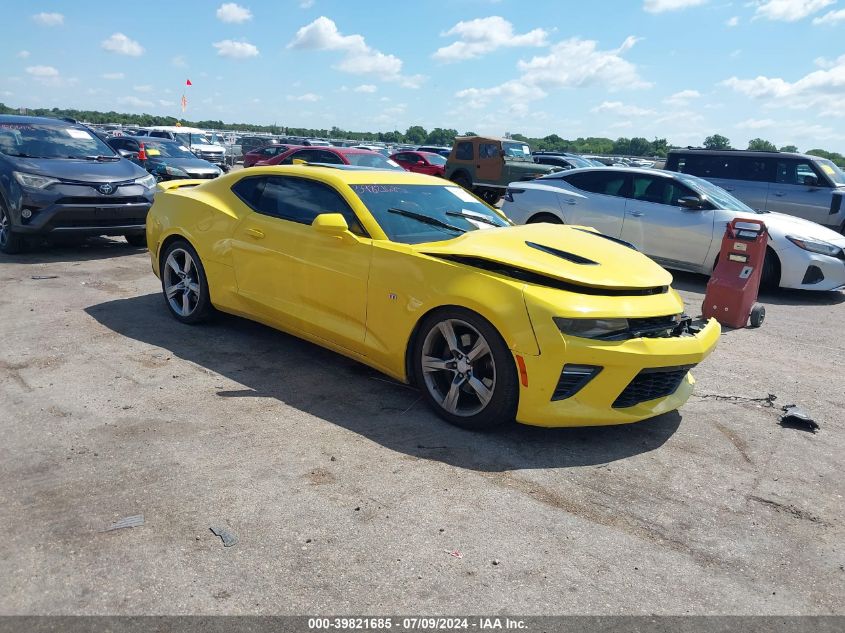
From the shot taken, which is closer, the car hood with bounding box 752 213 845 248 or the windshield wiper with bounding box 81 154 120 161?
the car hood with bounding box 752 213 845 248

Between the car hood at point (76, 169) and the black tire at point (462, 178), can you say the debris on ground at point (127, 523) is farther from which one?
the black tire at point (462, 178)

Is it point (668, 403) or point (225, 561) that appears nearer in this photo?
point (225, 561)

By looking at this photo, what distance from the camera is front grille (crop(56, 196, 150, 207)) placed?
8.30m

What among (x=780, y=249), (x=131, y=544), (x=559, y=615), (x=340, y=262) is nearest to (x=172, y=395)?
(x=340, y=262)

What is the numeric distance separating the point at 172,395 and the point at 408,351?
5.20 ft

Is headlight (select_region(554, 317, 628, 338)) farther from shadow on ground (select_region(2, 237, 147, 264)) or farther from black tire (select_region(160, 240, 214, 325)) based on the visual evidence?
shadow on ground (select_region(2, 237, 147, 264))

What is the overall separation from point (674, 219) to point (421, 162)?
15.3m

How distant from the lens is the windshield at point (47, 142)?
8828mm

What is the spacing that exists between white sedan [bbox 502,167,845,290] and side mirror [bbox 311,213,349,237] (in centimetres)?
570

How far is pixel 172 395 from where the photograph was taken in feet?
14.4

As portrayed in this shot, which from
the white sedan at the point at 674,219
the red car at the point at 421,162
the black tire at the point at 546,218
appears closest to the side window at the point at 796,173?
the white sedan at the point at 674,219

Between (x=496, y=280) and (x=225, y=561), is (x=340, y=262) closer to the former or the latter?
(x=496, y=280)

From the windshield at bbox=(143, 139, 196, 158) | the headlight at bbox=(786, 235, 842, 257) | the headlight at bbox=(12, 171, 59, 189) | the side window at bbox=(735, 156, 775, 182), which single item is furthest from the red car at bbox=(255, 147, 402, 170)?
the headlight at bbox=(786, 235, 842, 257)

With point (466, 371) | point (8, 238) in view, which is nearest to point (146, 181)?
point (8, 238)
